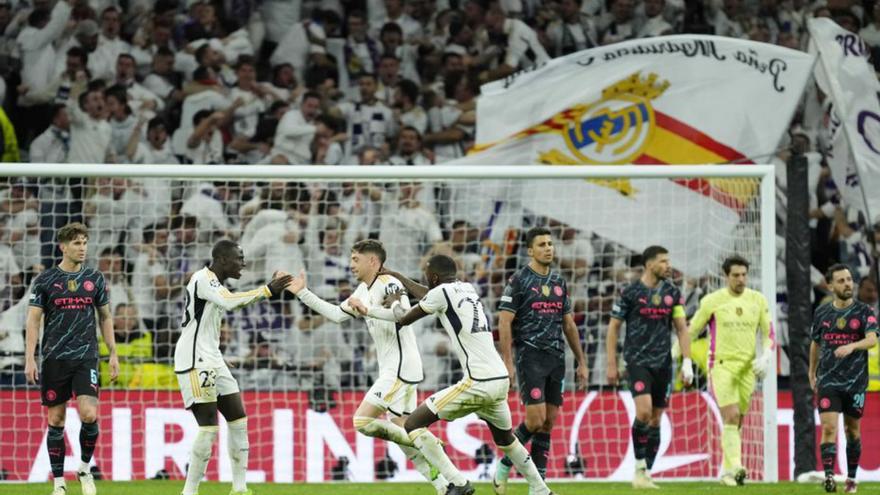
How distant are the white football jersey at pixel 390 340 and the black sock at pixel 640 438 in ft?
7.87

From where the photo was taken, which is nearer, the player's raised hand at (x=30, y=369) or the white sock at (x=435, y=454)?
the white sock at (x=435, y=454)

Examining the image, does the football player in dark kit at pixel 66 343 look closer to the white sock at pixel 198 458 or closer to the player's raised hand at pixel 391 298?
the white sock at pixel 198 458

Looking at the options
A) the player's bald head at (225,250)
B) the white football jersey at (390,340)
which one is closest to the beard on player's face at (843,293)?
the white football jersey at (390,340)

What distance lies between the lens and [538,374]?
11383mm

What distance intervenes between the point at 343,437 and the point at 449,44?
648cm

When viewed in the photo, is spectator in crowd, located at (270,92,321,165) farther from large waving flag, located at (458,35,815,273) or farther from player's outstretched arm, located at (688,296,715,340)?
player's outstretched arm, located at (688,296,715,340)

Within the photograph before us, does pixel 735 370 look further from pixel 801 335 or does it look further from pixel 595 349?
pixel 595 349

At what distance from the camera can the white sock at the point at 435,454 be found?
10.0 metres

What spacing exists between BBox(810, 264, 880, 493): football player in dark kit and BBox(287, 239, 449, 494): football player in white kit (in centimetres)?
357

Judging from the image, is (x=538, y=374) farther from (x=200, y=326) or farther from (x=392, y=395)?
(x=200, y=326)

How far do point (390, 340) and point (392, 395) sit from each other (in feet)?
1.55

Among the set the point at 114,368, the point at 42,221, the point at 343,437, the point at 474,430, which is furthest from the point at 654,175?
the point at 42,221

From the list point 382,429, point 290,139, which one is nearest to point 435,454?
point 382,429

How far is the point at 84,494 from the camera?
11.1 m
